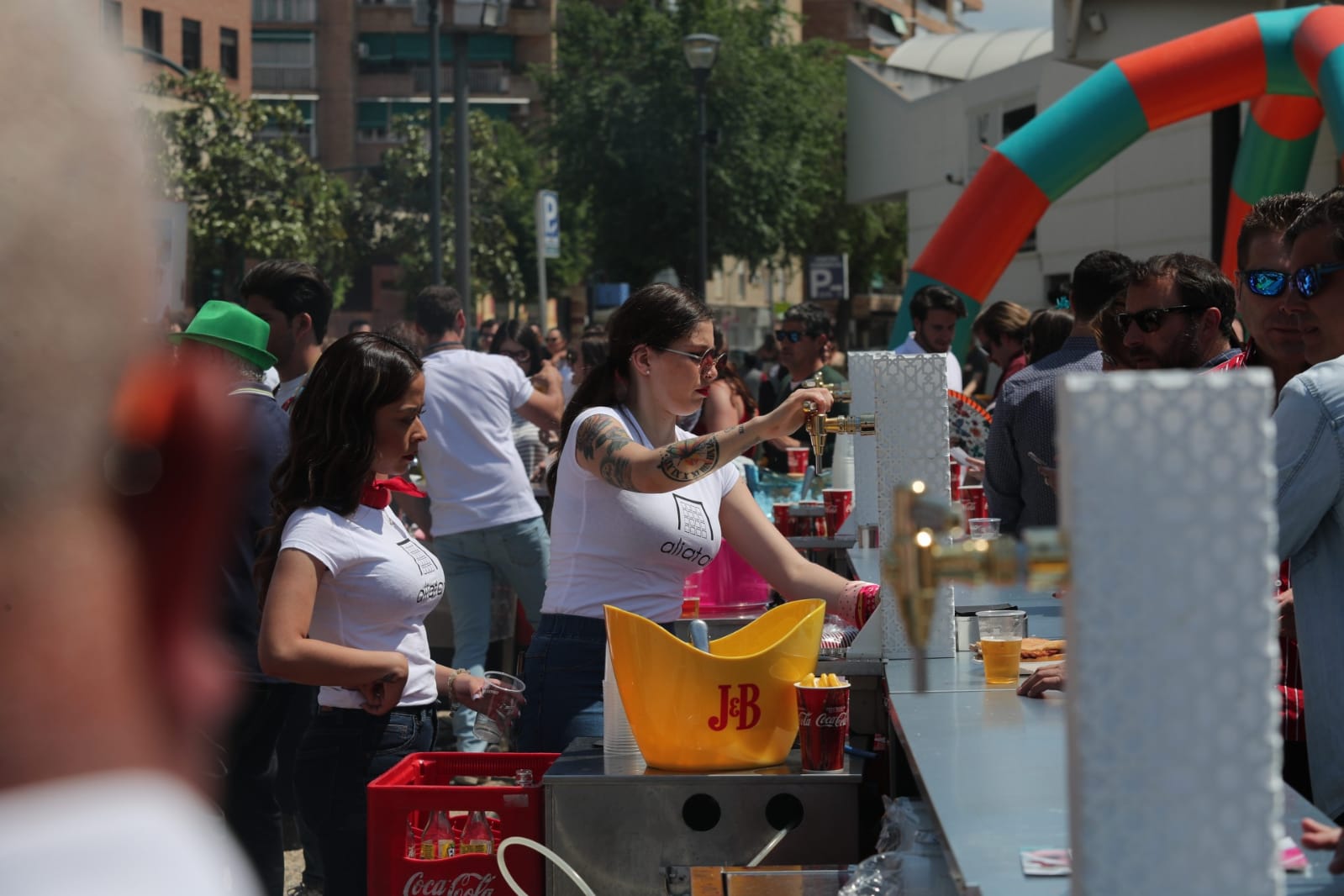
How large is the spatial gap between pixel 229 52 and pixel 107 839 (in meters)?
66.2

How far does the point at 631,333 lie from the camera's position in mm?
4180

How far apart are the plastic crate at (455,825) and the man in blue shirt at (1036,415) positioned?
2813 mm

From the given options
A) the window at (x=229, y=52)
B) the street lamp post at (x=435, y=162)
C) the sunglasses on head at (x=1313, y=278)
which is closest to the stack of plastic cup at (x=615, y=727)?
the sunglasses on head at (x=1313, y=278)

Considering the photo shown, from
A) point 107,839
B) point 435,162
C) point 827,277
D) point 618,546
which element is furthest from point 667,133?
point 107,839

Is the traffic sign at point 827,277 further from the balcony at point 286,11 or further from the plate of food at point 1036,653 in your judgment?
the balcony at point 286,11

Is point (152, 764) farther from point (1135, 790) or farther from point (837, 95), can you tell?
point (837, 95)

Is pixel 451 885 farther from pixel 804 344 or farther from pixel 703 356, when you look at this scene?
pixel 804 344

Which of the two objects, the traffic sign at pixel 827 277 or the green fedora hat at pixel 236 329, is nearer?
the green fedora hat at pixel 236 329

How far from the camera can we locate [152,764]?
2.60 ft

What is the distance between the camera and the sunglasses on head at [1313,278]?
9.40 ft

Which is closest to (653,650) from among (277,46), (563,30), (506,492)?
(506,492)

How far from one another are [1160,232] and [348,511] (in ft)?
69.6

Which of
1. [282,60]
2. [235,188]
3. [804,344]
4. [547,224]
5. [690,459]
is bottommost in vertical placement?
[690,459]

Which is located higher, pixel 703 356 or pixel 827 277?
pixel 827 277
